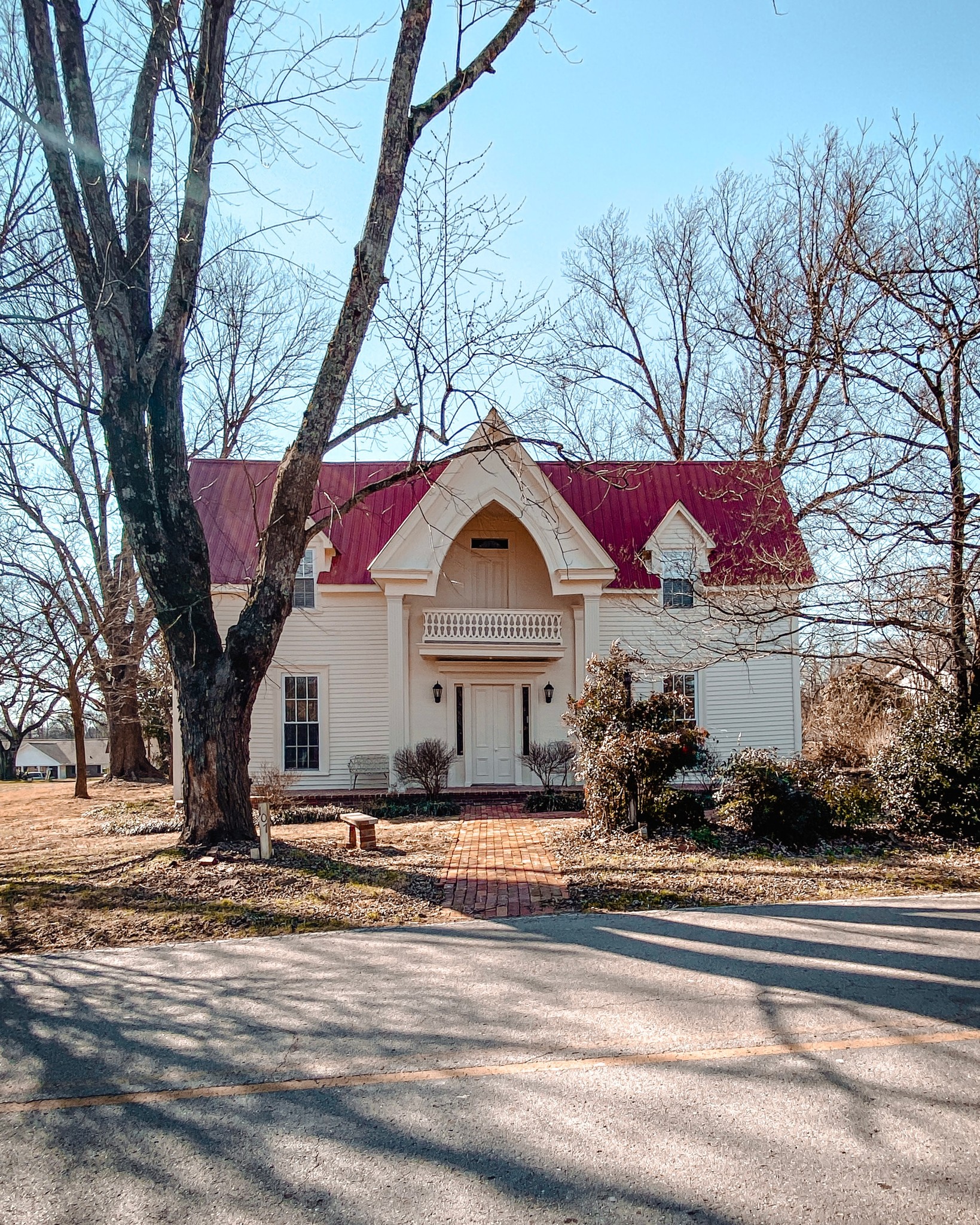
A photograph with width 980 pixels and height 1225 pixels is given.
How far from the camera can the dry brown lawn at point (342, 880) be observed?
802 cm

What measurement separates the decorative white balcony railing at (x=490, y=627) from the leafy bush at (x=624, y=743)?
6.79 metres

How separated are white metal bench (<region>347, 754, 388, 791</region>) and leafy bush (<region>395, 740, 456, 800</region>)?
38.0 inches

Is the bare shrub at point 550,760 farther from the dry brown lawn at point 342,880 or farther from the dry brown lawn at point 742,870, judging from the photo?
the dry brown lawn at point 742,870

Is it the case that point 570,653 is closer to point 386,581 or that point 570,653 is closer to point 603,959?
point 386,581

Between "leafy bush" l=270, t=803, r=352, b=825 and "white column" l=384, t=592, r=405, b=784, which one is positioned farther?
"white column" l=384, t=592, r=405, b=784

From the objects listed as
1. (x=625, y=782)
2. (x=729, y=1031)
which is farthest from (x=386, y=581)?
(x=729, y=1031)

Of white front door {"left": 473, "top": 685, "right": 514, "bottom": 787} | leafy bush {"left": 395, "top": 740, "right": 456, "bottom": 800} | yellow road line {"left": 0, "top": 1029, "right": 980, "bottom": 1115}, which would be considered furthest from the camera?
white front door {"left": 473, "top": 685, "right": 514, "bottom": 787}

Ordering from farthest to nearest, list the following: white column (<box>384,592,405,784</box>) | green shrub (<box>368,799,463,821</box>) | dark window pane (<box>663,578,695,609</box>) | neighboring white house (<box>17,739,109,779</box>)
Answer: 1. neighboring white house (<box>17,739,109,779</box>)
2. dark window pane (<box>663,578,695,609</box>)
3. white column (<box>384,592,405,784</box>)
4. green shrub (<box>368,799,463,821</box>)

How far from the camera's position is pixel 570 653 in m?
21.4

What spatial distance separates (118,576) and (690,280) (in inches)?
888

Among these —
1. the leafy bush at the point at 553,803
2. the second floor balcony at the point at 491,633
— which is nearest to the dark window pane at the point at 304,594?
the second floor balcony at the point at 491,633

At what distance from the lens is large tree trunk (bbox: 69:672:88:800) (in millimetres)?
23172

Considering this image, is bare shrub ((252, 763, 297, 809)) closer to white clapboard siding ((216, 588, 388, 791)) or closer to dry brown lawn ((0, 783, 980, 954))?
white clapboard siding ((216, 588, 388, 791))

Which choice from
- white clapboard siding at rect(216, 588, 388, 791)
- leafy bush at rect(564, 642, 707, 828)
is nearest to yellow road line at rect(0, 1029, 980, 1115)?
leafy bush at rect(564, 642, 707, 828)
